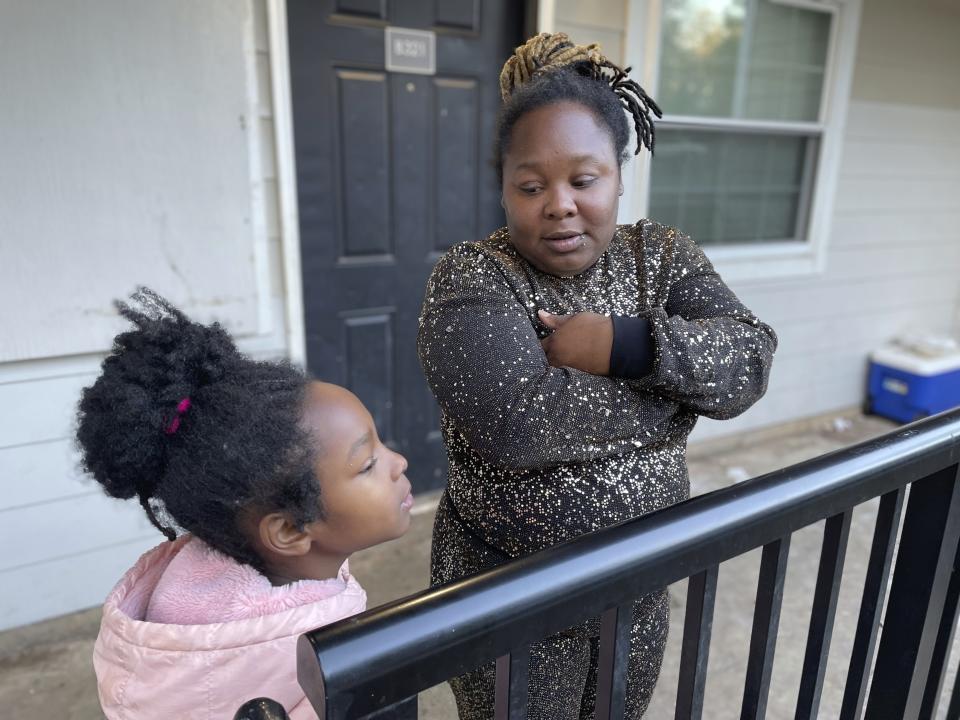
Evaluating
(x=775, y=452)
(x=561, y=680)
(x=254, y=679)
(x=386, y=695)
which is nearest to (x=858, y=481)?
(x=561, y=680)

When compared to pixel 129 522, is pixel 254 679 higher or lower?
higher

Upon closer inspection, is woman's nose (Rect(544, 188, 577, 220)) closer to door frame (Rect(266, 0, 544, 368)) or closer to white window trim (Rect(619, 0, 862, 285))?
door frame (Rect(266, 0, 544, 368))

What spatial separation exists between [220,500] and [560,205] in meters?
0.61

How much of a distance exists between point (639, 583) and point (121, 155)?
6.84 ft

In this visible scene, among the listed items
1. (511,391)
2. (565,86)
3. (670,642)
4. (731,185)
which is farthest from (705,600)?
(731,185)

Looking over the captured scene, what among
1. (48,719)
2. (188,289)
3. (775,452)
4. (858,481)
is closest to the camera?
(858,481)

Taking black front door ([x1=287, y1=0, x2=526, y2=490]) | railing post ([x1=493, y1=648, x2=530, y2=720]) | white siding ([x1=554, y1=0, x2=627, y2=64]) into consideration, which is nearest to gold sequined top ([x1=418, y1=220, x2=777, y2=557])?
railing post ([x1=493, y1=648, x2=530, y2=720])

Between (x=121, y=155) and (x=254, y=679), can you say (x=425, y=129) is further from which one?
(x=254, y=679)

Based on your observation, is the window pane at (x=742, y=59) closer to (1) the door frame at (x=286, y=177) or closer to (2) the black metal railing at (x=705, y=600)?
(1) the door frame at (x=286, y=177)

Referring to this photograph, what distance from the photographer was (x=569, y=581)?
68 cm

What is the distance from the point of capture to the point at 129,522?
8.09 feet

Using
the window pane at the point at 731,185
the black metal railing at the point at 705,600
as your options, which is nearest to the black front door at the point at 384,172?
the window pane at the point at 731,185

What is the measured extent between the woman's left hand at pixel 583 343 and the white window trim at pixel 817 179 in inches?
95.1

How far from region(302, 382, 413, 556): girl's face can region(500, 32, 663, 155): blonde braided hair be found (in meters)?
0.57
